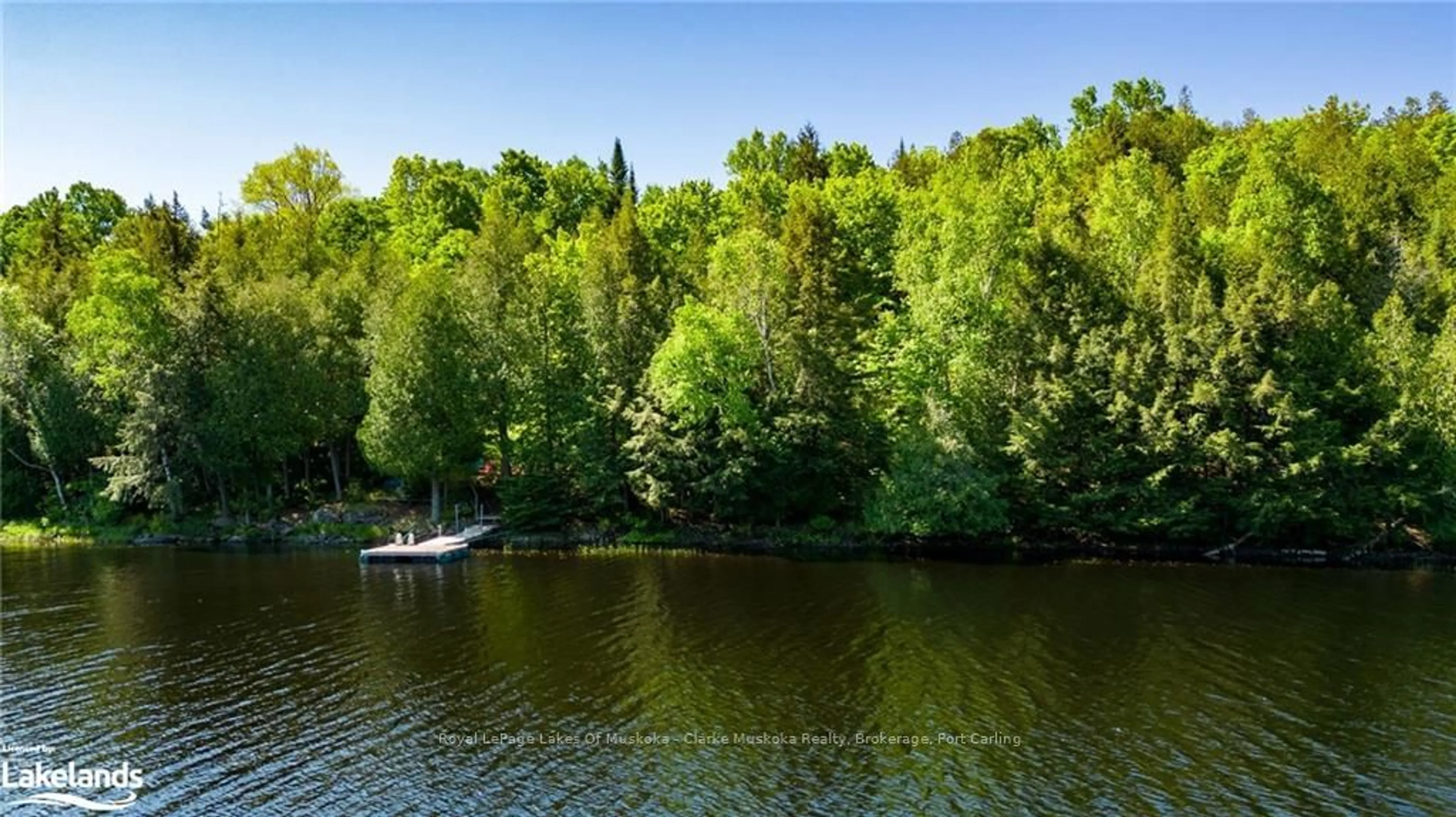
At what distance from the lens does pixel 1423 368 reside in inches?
1890

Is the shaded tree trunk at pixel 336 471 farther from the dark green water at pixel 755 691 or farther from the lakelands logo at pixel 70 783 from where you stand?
the lakelands logo at pixel 70 783

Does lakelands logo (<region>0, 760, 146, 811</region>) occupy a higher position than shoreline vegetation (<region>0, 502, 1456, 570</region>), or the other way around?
shoreline vegetation (<region>0, 502, 1456, 570</region>)

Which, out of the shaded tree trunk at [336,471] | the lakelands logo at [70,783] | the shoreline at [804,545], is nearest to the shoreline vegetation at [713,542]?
the shoreline at [804,545]

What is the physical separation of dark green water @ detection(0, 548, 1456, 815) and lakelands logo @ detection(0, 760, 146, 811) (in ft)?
1.10

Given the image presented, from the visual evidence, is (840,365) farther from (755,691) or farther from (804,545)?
(755,691)

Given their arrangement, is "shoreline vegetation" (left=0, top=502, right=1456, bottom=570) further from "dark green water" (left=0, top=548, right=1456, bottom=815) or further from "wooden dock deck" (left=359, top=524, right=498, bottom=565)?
"dark green water" (left=0, top=548, right=1456, bottom=815)

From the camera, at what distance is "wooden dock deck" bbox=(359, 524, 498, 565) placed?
168 ft

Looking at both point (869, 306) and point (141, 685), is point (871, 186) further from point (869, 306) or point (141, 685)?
point (141, 685)

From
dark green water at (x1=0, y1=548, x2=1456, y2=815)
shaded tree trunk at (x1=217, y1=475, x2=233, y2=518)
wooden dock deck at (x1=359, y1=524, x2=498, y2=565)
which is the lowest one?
dark green water at (x1=0, y1=548, x2=1456, y2=815)

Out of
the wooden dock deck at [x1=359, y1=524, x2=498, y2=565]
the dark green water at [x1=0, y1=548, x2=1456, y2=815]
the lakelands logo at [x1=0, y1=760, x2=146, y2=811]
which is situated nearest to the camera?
the lakelands logo at [x1=0, y1=760, x2=146, y2=811]

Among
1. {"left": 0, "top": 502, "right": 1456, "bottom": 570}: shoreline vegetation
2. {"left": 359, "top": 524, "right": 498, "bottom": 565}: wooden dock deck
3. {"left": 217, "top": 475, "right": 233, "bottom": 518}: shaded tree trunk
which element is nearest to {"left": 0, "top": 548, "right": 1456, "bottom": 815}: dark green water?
{"left": 0, "top": 502, "right": 1456, "bottom": 570}: shoreline vegetation

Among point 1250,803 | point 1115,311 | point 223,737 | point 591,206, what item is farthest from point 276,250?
point 1250,803

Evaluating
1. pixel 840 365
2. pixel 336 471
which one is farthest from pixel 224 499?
pixel 840 365

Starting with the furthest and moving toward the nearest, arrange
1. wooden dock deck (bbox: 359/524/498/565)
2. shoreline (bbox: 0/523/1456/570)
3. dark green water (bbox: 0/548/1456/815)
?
1. wooden dock deck (bbox: 359/524/498/565)
2. shoreline (bbox: 0/523/1456/570)
3. dark green water (bbox: 0/548/1456/815)
